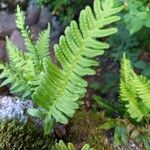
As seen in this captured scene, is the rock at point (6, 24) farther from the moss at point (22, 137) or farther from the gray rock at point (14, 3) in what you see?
the moss at point (22, 137)

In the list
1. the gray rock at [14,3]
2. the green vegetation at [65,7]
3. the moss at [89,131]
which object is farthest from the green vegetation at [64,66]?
the gray rock at [14,3]

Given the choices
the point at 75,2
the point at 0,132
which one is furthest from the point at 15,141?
the point at 75,2

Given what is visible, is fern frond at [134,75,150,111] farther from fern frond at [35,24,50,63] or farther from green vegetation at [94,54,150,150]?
fern frond at [35,24,50,63]

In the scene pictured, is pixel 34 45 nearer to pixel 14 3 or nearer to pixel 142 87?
pixel 142 87

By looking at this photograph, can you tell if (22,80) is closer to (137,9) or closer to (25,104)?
(25,104)

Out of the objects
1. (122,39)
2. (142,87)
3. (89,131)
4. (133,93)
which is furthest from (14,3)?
(142,87)

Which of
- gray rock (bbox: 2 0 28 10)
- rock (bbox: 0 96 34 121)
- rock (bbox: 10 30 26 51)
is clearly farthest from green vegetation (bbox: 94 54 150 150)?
gray rock (bbox: 2 0 28 10)
